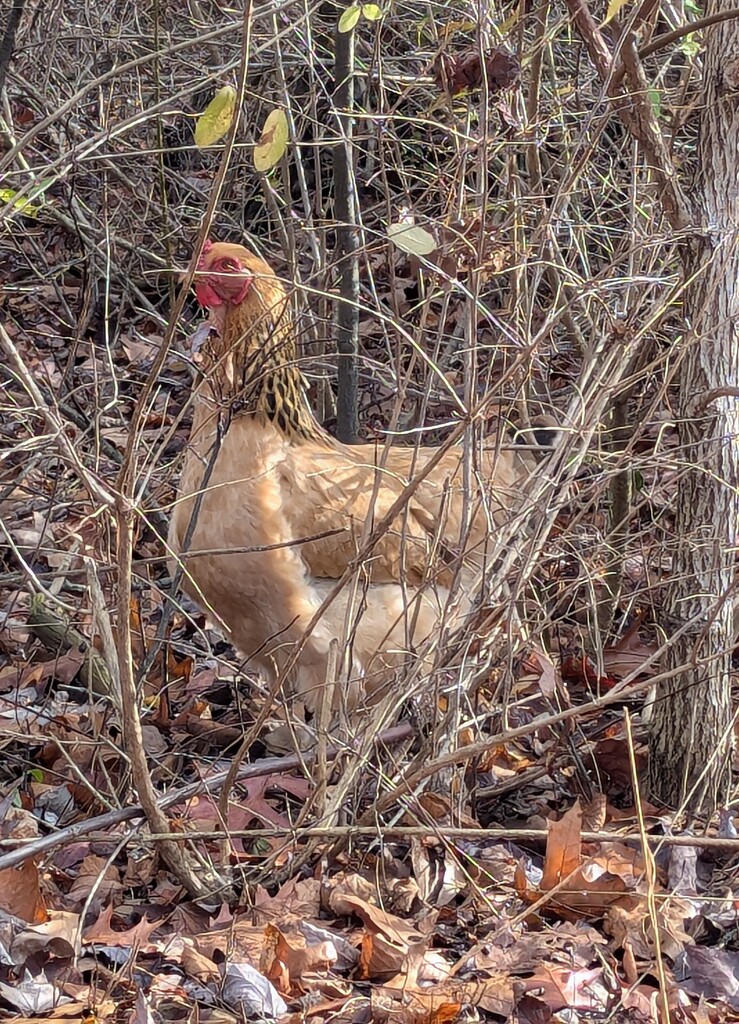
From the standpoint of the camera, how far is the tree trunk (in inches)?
135

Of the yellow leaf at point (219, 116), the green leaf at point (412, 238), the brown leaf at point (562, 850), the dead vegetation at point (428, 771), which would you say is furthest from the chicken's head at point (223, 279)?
the brown leaf at point (562, 850)

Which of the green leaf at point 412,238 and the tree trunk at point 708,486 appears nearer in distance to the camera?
the green leaf at point 412,238

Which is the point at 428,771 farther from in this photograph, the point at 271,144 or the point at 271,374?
the point at 271,374

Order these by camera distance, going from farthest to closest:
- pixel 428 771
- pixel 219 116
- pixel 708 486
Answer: pixel 708 486
pixel 428 771
pixel 219 116

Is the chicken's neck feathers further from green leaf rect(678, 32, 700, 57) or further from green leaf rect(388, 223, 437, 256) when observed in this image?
green leaf rect(388, 223, 437, 256)

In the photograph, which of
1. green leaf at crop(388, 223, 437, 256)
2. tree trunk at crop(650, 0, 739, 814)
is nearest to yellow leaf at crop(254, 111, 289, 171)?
green leaf at crop(388, 223, 437, 256)

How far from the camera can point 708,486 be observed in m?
3.62

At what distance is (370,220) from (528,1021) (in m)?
5.14

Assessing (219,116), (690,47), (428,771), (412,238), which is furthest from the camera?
(690,47)

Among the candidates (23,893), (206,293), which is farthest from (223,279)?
(23,893)

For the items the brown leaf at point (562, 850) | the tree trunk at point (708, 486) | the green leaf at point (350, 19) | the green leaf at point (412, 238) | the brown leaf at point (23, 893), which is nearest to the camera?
the green leaf at point (412, 238)

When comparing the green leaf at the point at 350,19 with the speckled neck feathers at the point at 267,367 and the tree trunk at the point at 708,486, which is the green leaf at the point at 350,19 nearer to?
the tree trunk at the point at 708,486

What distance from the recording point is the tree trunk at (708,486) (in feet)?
11.3

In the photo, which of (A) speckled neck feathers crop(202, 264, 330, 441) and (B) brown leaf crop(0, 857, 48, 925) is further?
(A) speckled neck feathers crop(202, 264, 330, 441)
